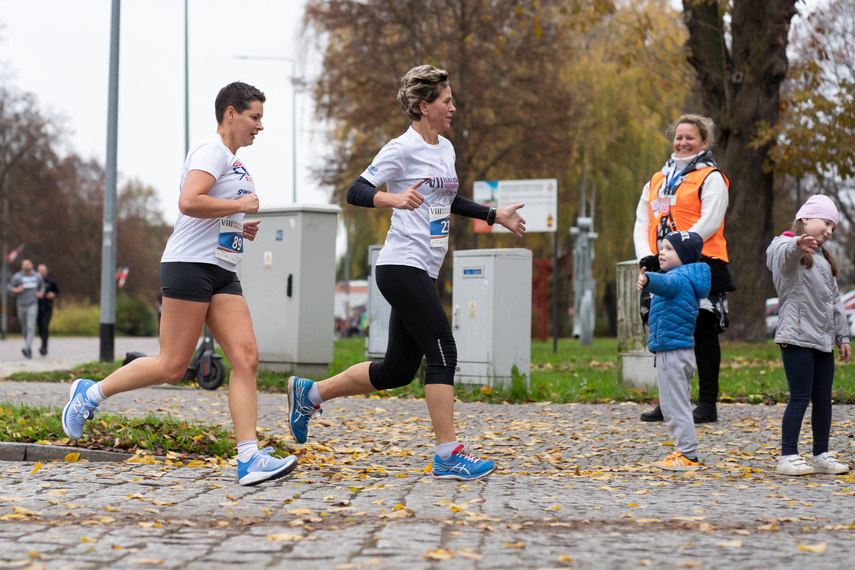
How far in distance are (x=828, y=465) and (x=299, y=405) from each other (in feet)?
9.55

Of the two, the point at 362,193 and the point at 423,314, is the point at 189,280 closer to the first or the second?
the point at 362,193

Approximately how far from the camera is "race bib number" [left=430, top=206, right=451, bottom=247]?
17.8 ft

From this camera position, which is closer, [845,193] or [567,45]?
[567,45]

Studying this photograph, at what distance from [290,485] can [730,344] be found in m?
13.9

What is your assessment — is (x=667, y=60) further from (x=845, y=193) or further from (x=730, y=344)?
(x=845, y=193)

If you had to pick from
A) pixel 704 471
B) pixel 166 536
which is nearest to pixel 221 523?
pixel 166 536

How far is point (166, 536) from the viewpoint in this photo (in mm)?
3775

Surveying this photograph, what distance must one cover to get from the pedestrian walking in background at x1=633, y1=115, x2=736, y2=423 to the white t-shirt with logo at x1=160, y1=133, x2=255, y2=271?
2.75 meters

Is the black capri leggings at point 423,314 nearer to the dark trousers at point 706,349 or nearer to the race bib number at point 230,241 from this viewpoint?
the race bib number at point 230,241

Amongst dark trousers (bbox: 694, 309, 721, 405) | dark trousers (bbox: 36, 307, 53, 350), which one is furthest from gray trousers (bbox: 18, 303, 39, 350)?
dark trousers (bbox: 694, 309, 721, 405)

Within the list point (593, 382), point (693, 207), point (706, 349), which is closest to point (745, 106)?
point (593, 382)

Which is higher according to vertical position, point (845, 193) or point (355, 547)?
point (845, 193)

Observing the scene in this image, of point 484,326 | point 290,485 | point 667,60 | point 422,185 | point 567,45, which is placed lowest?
point 290,485

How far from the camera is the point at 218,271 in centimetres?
533
